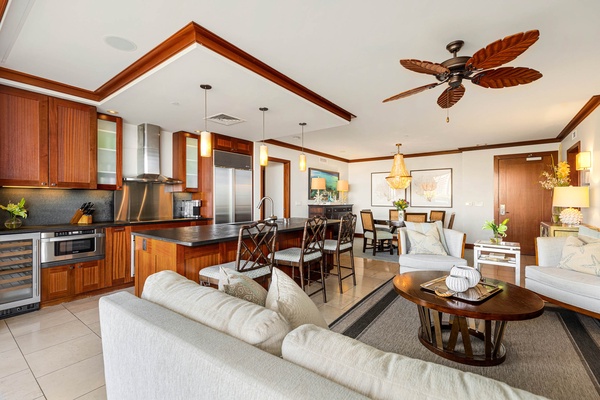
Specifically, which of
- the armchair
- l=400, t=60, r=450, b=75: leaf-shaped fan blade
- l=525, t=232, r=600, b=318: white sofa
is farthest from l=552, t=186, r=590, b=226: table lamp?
l=400, t=60, r=450, b=75: leaf-shaped fan blade

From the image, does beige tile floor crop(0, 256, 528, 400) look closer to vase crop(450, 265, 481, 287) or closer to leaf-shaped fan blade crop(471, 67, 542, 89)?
vase crop(450, 265, 481, 287)

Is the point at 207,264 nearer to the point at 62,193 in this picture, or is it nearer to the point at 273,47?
the point at 273,47

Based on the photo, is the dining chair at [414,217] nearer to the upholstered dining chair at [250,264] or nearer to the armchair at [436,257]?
the armchair at [436,257]

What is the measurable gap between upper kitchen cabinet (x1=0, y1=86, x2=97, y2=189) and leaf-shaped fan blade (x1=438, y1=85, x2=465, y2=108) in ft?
13.9

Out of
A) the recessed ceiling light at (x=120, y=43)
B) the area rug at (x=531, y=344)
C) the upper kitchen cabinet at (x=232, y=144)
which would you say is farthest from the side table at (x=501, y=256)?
the recessed ceiling light at (x=120, y=43)

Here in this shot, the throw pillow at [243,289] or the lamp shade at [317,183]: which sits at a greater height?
the lamp shade at [317,183]

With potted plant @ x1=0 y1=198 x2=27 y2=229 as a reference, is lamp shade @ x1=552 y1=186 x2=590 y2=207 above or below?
above

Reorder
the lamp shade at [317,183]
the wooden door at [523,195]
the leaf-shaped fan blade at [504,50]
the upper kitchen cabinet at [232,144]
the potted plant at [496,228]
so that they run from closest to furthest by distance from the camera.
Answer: the leaf-shaped fan blade at [504,50] → the potted plant at [496,228] → the upper kitchen cabinet at [232,144] → the wooden door at [523,195] → the lamp shade at [317,183]

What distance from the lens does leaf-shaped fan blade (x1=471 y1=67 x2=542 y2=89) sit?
2179 mm

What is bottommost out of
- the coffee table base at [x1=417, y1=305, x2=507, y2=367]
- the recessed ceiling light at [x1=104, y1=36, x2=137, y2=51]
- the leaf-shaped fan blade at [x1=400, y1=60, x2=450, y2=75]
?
the coffee table base at [x1=417, y1=305, x2=507, y2=367]

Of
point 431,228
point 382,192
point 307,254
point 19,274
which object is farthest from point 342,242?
point 382,192

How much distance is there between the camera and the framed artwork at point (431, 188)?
7828mm

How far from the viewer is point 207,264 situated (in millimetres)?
2846

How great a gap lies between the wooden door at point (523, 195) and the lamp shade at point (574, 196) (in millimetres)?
2681
